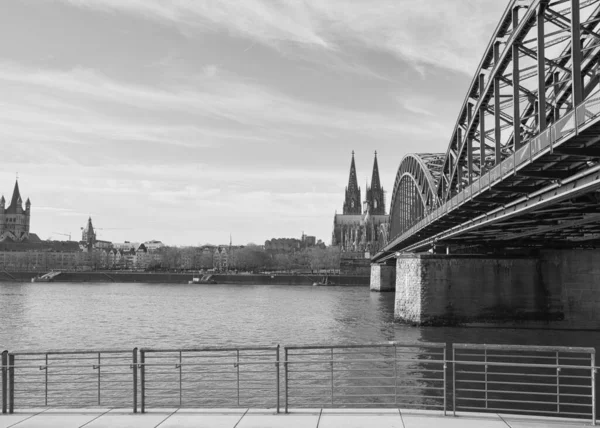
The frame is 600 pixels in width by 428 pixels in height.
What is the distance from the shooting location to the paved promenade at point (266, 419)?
9547 mm

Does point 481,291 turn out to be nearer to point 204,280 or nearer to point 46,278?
point 204,280

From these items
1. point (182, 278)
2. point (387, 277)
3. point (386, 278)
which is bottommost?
point (182, 278)

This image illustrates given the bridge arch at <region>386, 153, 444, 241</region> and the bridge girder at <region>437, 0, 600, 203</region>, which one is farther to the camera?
the bridge arch at <region>386, 153, 444, 241</region>

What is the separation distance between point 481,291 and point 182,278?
11016 centimetres

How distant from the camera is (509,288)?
41875 millimetres

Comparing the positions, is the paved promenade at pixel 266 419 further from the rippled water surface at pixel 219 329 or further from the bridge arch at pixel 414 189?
the bridge arch at pixel 414 189

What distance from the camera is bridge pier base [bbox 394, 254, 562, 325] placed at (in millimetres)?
41219

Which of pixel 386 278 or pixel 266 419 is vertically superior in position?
pixel 266 419

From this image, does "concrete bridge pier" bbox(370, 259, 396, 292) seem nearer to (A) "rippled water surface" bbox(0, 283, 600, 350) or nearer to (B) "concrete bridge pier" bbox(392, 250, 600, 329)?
(A) "rippled water surface" bbox(0, 283, 600, 350)

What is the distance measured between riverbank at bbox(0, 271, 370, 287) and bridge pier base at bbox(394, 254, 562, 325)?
303 ft

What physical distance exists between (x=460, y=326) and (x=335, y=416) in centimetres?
3301

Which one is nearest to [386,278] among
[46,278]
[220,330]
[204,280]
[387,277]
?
[387,277]

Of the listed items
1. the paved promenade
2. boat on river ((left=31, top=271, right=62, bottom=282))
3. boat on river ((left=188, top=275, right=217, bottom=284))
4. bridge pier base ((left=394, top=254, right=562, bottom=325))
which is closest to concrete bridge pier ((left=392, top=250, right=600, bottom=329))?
bridge pier base ((left=394, top=254, right=562, bottom=325))

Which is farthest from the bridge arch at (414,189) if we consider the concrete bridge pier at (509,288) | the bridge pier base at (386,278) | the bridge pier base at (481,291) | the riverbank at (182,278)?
the riverbank at (182,278)
